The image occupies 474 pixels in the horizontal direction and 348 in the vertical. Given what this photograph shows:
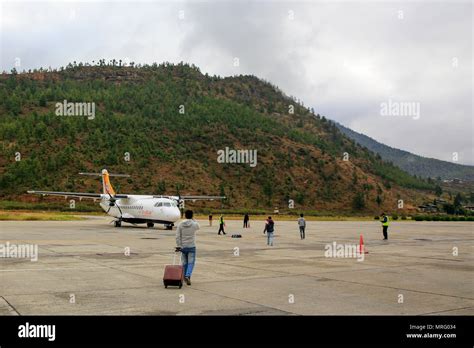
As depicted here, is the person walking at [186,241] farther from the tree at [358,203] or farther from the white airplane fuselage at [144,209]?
the tree at [358,203]

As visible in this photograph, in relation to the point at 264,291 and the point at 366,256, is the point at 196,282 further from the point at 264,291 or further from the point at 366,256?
the point at 366,256

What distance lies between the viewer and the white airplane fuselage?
35.6 metres

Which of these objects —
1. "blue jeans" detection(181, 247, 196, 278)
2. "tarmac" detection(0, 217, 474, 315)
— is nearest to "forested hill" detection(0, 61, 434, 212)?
"tarmac" detection(0, 217, 474, 315)

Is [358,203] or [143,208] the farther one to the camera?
[358,203]

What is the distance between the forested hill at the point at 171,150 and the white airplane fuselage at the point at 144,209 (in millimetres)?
39882

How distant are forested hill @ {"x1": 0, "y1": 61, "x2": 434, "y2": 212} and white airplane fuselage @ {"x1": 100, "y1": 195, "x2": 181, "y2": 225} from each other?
131 feet

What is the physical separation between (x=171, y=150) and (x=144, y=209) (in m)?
61.8

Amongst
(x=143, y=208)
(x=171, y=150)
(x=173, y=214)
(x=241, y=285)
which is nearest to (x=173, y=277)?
(x=241, y=285)

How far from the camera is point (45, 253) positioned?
61.9ft

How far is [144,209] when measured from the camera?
123 feet

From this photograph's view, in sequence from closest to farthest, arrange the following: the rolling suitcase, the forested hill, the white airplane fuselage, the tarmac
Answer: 1. the tarmac
2. the rolling suitcase
3. the white airplane fuselage
4. the forested hill

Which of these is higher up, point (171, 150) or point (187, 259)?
point (171, 150)

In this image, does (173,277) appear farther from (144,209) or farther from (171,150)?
(171,150)

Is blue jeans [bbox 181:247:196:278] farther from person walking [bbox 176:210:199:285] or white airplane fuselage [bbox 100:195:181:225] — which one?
white airplane fuselage [bbox 100:195:181:225]
